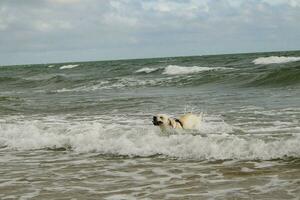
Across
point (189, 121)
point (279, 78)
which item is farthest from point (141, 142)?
point (279, 78)

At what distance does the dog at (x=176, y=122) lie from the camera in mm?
9516

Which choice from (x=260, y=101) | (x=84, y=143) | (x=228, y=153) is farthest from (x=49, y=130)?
(x=260, y=101)

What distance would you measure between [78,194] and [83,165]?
174 cm

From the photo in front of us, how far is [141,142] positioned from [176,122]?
1.18 meters

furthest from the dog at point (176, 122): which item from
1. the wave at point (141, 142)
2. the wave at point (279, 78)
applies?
the wave at point (279, 78)

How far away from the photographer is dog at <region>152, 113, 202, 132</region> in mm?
9516

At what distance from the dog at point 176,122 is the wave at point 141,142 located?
0.60ft

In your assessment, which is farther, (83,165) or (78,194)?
(83,165)

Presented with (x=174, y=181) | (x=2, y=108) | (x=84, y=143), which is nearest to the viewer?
(x=174, y=181)

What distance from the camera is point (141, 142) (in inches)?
348

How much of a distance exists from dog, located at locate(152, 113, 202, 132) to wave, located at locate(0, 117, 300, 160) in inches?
7.1

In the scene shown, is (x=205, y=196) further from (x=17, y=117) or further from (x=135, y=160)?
(x=17, y=117)

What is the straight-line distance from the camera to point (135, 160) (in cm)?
786

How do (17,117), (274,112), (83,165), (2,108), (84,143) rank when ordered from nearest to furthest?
(83,165) → (84,143) → (274,112) → (17,117) → (2,108)
